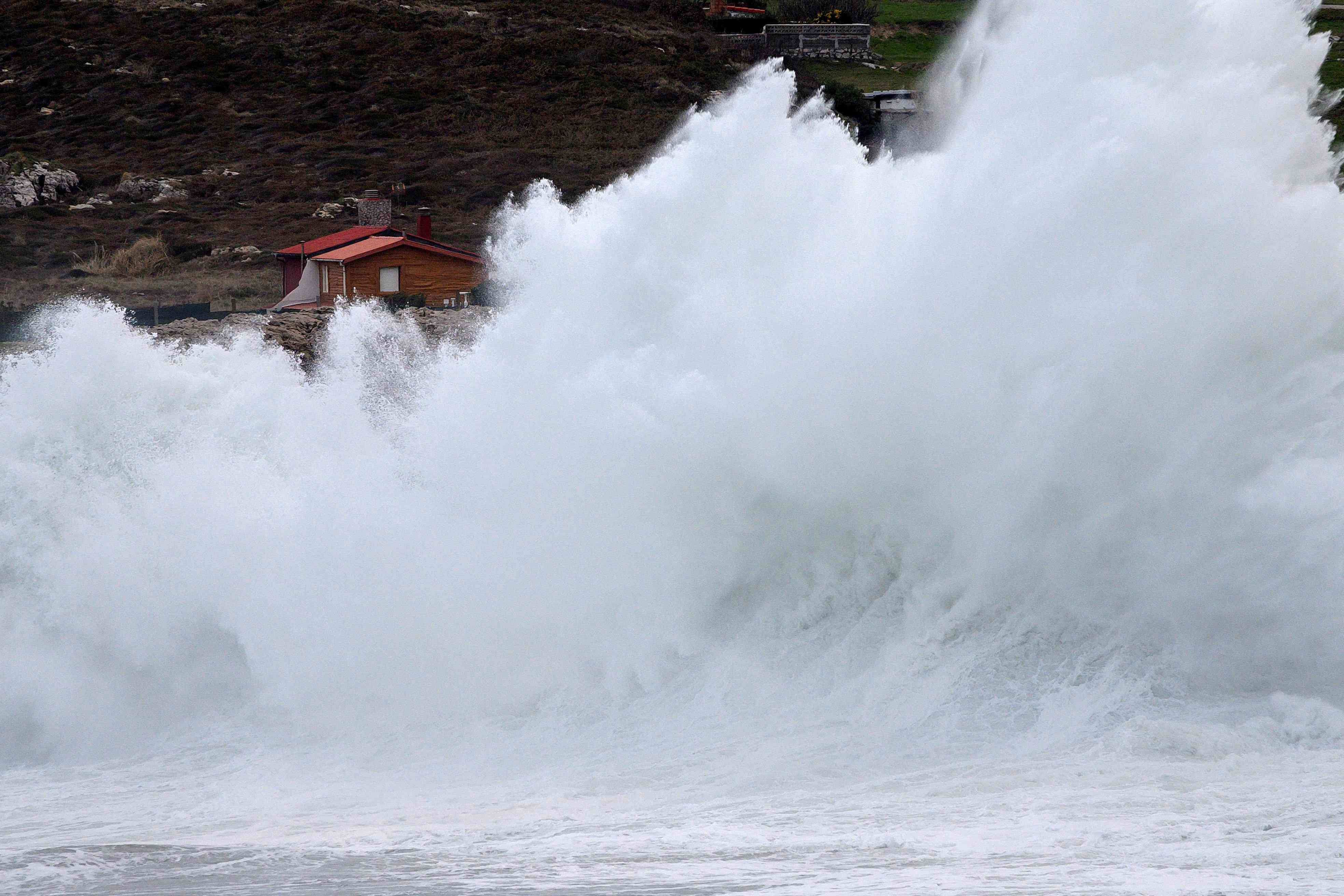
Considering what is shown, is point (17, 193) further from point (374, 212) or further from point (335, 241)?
point (335, 241)

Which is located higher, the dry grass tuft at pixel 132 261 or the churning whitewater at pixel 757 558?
the dry grass tuft at pixel 132 261

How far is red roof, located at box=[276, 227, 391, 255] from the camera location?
46000 mm

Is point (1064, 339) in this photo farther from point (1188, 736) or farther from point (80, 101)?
point (80, 101)

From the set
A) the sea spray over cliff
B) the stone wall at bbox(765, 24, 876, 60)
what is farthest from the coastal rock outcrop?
the stone wall at bbox(765, 24, 876, 60)

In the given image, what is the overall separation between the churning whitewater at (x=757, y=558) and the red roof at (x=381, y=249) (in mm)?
26339

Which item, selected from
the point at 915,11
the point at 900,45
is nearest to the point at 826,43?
the point at 900,45

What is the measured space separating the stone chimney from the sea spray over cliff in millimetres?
34730

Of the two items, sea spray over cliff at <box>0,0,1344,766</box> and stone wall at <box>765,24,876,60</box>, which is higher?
stone wall at <box>765,24,876,60</box>

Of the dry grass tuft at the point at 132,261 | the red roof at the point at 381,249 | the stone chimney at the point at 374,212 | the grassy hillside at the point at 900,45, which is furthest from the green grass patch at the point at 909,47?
the dry grass tuft at the point at 132,261

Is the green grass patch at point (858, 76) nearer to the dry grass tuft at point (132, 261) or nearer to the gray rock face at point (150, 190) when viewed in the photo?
the gray rock face at point (150, 190)

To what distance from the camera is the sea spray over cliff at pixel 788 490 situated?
1340 cm

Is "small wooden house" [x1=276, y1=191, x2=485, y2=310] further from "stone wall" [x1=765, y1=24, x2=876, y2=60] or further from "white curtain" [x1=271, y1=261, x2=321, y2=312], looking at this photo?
"stone wall" [x1=765, y1=24, x2=876, y2=60]

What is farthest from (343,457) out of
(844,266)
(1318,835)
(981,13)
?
(1318,835)

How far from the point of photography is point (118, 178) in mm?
69750
